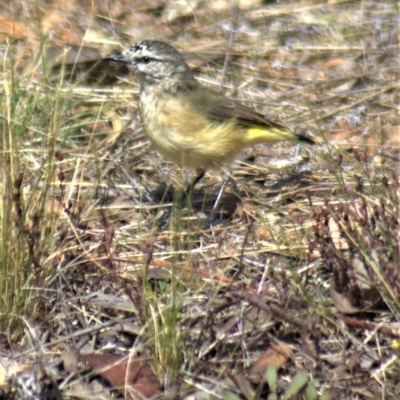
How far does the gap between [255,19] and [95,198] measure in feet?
11.1

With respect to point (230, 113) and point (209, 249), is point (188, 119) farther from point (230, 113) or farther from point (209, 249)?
point (209, 249)

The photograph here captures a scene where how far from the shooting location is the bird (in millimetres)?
5391

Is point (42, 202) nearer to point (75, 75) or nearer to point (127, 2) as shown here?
point (75, 75)

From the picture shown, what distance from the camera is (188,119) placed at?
18.1 ft

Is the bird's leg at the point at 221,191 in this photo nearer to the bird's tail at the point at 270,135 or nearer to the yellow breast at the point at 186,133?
the yellow breast at the point at 186,133

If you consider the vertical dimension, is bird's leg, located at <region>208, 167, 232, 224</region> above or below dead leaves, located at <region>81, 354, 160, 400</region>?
above

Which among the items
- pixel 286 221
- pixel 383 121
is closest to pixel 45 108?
pixel 286 221

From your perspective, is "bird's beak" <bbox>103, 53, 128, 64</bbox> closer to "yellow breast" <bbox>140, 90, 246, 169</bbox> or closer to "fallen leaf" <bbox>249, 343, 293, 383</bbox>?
"yellow breast" <bbox>140, 90, 246, 169</bbox>

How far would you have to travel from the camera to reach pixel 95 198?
210 inches

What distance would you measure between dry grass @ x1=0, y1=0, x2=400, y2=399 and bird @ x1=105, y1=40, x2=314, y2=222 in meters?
0.30

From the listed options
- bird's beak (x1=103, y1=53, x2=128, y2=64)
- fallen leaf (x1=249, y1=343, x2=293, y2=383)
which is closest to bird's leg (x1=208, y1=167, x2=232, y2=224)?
bird's beak (x1=103, y1=53, x2=128, y2=64)

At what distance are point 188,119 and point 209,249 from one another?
3.62 ft

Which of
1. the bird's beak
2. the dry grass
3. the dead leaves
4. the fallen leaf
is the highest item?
the bird's beak

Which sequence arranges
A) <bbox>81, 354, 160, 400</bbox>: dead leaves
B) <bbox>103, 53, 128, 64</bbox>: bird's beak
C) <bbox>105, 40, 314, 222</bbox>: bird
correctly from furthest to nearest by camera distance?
<bbox>103, 53, 128, 64</bbox>: bird's beak < <bbox>105, 40, 314, 222</bbox>: bird < <bbox>81, 354, 160, 400</bbox>: dead leaves
